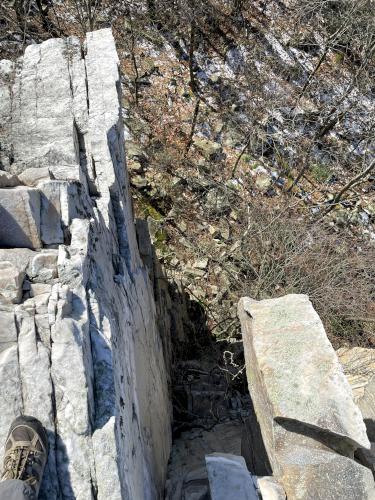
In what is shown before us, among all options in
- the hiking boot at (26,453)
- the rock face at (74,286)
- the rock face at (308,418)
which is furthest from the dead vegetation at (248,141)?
the hiking boot at (26,453)

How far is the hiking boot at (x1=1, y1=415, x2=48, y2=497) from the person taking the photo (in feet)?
6.77

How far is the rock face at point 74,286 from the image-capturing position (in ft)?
7.40

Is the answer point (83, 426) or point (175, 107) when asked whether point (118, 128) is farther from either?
point (175, 107)

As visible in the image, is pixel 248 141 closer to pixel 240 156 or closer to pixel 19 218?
pixel 240 156

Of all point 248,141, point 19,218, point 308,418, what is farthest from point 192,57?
point 308,418

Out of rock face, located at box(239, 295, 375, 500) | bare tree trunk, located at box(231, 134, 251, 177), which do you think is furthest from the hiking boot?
bare tree trunk, located at box(231, 134, 251, 177)

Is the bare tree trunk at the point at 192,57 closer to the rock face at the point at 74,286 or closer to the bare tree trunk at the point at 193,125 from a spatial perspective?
the bare tree trunk at the point at 193,125

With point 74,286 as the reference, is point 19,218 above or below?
above

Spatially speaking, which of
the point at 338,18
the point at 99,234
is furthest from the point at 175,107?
the point at 99,234

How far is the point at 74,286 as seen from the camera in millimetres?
2566

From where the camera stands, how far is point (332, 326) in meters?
7.81

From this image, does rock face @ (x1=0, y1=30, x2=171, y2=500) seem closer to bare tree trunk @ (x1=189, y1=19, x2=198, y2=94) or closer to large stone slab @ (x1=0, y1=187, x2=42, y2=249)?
large stone slab @ (x1=0, y1=187, x2=42, y2=249)

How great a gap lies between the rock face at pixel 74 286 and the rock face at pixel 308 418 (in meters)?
1.06

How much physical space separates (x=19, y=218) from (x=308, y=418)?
2604 mm
